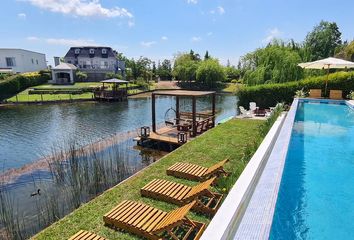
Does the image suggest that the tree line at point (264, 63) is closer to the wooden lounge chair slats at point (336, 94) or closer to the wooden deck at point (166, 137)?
the wooden lounge chair slats at point (336, 94)

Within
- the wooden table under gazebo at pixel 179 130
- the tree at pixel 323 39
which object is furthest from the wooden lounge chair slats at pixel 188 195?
the tree at pixel 323 39

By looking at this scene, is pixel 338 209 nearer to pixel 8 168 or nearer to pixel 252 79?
pixel 8 168

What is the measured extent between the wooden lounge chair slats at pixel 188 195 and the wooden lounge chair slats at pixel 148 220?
0.57 m

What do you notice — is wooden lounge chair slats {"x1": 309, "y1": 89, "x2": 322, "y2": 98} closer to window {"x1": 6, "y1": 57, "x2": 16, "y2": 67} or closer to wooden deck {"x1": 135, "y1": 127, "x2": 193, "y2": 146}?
wooden deck {"x1": 135, "y1": 127, "x2": 193, "y2": 146}

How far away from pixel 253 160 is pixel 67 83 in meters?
45.1

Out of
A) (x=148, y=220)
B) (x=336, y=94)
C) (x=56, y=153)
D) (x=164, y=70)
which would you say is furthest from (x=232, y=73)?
(x=148, y=220)

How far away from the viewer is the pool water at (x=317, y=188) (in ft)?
13.6

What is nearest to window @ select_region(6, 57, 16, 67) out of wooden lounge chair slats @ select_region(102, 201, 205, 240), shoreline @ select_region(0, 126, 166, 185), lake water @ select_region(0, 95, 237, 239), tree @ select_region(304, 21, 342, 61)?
lake water @ select_region(0, 95, 237, 239)

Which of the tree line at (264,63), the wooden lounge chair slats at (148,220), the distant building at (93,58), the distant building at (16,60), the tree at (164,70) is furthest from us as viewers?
the tree at (164,70)

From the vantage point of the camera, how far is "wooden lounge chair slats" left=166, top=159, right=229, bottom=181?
6.56 meters

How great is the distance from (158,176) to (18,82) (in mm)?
36469

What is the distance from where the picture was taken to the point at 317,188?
5586 mm

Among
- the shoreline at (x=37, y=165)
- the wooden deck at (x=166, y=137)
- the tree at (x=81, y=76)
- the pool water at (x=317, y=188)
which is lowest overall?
the shoreline at (x=37, y=165)

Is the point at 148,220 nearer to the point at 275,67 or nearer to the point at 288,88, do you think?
the point at 288,88
